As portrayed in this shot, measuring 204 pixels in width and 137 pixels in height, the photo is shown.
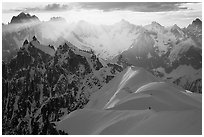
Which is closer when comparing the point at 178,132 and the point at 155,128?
the point at 178,132

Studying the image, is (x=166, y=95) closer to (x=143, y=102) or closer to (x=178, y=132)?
(x=143, y=102)

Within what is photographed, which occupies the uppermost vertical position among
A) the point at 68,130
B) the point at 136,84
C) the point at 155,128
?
the point at 155,128

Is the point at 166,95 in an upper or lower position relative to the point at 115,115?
lower

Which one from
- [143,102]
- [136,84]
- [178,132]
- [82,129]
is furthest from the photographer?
[136,84]

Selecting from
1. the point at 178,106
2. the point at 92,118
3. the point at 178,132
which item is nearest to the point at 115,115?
the point at 92,118

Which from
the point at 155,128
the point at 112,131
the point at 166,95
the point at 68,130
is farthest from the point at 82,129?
the point at 166,95

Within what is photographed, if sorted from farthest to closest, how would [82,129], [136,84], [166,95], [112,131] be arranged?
[136,84] < [166,95] < [82,129] < [112,131]

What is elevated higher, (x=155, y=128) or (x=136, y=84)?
(x=155, y=128)

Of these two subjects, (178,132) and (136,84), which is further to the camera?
(136,84)

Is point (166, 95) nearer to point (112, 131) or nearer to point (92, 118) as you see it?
point (92, 118)
